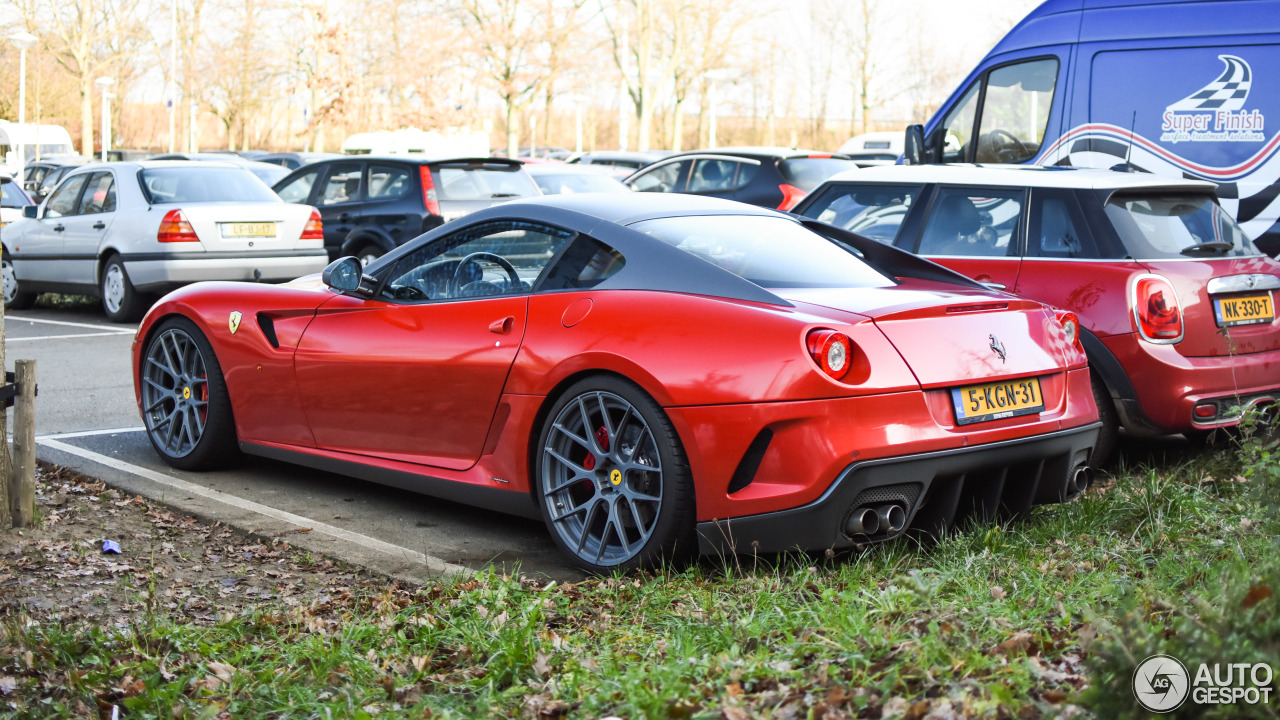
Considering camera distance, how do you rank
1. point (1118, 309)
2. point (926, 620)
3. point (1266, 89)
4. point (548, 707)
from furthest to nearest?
point (1266, 89) < point (1118, 309) < point (926, 620) < point (548, 707)

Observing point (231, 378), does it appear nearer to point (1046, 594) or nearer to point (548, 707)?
point (548, 707)

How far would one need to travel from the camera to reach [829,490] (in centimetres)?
394

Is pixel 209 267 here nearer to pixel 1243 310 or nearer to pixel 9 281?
pixel 9 281

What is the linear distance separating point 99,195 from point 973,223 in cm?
968

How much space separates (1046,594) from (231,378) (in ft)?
12.6

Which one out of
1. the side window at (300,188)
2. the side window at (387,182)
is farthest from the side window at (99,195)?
the side window at (387,182)

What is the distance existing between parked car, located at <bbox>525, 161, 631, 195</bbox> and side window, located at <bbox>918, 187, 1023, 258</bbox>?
28.4ft

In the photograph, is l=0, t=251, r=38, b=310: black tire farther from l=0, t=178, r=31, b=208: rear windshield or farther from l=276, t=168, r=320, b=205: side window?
l=0, t=178, r=31, b=208: rear windshield

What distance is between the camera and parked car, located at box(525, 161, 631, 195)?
15.3 m

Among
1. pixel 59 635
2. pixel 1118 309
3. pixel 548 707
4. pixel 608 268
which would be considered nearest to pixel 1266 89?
pixel 1118 309

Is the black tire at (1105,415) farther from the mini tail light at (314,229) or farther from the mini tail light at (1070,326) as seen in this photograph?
the mini tail light at (314,229)

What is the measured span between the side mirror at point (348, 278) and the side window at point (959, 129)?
5.80 m

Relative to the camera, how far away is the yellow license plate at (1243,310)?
5.84 metres

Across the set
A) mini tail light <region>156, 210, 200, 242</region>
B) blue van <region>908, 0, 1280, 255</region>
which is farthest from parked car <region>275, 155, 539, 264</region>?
blue van <region>908, 0, 1280, 255</region>
